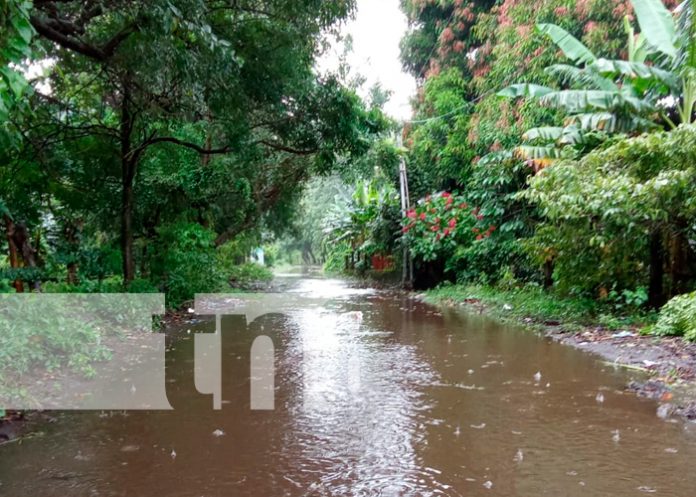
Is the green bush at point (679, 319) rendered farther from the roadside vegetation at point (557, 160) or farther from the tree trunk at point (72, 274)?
the tree trunk at point (72, 274)

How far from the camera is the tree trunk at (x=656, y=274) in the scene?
319 inches

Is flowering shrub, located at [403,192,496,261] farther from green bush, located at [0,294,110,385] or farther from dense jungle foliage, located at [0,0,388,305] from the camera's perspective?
green bush, located at [0,294,110,385]

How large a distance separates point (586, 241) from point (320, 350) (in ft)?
14.8

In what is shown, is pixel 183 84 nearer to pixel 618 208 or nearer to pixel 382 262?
pixel 618 208

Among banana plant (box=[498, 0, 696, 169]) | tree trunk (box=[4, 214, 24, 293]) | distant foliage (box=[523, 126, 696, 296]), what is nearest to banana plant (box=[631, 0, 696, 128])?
banana plant (box=[498, 0, 696, 169])

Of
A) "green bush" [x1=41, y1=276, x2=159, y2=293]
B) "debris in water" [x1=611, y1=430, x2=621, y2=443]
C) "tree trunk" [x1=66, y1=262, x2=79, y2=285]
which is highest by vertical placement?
"tree trunk" [x1=66, y1=262, x2=79, y2=285]

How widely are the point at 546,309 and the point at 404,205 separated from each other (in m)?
7.35

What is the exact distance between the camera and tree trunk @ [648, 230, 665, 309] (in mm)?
8102

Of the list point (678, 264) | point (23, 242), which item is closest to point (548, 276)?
point (678, 264)

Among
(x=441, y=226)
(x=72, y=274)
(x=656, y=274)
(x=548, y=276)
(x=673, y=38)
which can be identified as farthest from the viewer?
(x=441, y=226)

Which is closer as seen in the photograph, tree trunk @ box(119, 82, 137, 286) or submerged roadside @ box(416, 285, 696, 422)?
submerged roadside @ box(416, 285, 696, 422)

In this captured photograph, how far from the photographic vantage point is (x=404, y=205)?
1609 centimetres

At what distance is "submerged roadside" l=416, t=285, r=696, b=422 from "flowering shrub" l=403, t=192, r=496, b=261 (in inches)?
66.4

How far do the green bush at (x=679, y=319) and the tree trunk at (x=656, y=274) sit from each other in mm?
1356
